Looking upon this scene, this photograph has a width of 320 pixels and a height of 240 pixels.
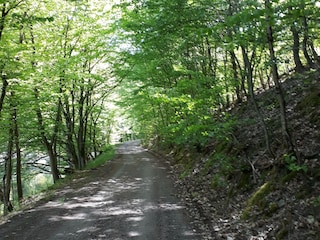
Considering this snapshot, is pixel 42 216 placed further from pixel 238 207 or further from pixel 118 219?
pixel 238 207

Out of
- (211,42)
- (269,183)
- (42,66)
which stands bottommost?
(269,183)

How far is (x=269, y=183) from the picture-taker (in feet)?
24.0

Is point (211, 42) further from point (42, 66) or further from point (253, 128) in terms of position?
point (42, 66)

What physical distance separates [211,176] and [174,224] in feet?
14.0

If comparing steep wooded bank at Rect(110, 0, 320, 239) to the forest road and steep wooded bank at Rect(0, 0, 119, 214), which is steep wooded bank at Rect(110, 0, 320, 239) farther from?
steep wooded bank at Rect(0, 0, 119, 214)

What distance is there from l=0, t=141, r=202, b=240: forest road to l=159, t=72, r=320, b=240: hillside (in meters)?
0.83

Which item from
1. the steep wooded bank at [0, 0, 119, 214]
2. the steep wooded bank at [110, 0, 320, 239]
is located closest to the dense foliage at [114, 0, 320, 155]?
the steep wooded bank at [110, 0, 320, 239]

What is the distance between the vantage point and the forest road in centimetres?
688

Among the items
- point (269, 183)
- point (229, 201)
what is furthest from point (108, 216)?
point (269, 183)

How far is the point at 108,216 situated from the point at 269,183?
4347 mm

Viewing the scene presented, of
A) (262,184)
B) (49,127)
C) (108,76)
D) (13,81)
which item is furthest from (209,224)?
(108,76)

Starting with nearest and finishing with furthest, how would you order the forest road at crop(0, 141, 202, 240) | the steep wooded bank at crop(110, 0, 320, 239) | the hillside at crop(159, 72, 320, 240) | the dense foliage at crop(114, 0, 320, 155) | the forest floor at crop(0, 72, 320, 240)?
1. the dense foliage at crop(114, 0, 320, 155)
2. the steep wooded bank at crop(110, 0, 320, 239)
3. the hillside at crop(159, 72, 320, 240)
4. the forest floor at crop(0, 72, 320, 240)
5. the forest road at crop(0, 141, 202, 240)

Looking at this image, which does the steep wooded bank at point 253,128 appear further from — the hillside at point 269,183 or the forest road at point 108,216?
the forest road at point 108,216

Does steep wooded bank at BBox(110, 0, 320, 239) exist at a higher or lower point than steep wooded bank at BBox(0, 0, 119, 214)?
lower
